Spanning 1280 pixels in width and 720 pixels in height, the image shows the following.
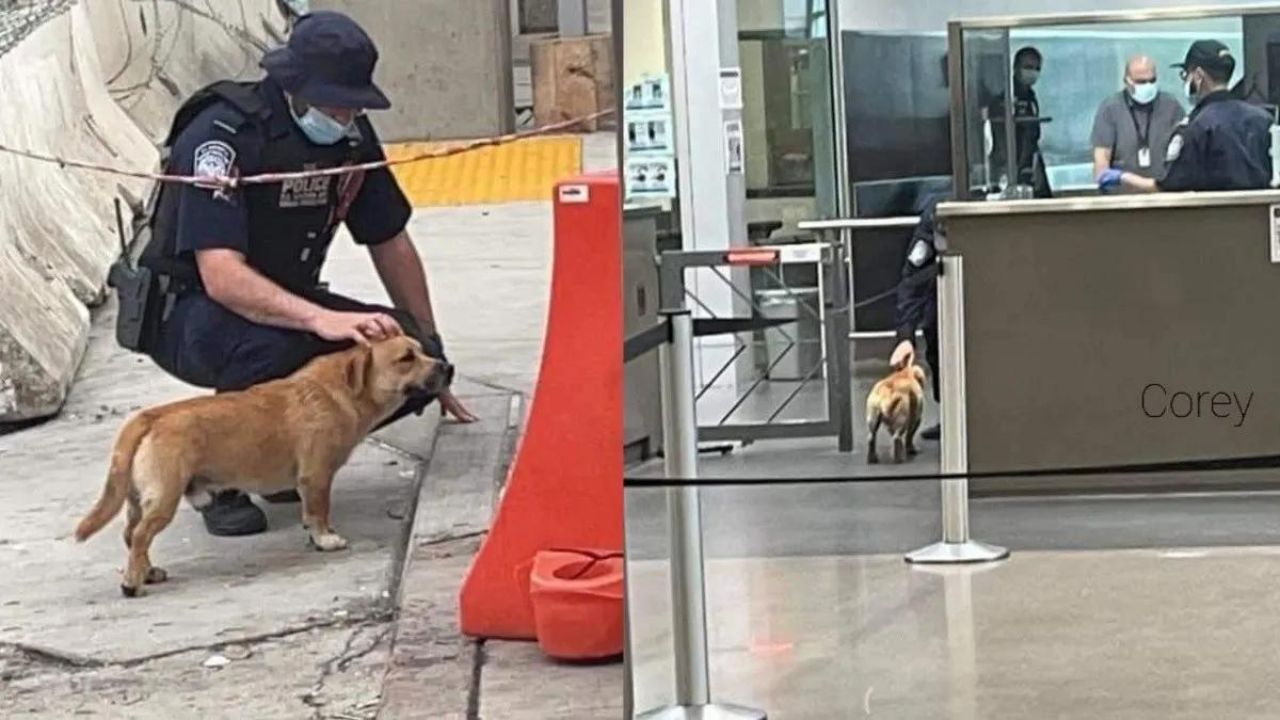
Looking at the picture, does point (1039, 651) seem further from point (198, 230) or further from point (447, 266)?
point (198, 230)

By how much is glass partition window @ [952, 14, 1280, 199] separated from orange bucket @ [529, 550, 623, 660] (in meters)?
3.53

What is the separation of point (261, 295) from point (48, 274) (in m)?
0.37

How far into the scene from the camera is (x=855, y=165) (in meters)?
7.73

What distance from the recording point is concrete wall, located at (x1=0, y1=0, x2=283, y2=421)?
3.32 meters

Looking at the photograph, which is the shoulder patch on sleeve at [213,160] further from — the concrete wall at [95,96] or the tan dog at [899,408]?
the tan dog at [899,408]

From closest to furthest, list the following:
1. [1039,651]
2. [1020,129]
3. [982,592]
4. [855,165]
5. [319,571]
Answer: [319,571], [1039,651], [982,592], [1020,129], [855,165]

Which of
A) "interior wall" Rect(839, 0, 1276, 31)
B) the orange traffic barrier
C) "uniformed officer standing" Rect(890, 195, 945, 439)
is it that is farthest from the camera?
"interior wall" Rect(839, 0, 1276, 31)

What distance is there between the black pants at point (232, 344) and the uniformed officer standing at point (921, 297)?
143 inches

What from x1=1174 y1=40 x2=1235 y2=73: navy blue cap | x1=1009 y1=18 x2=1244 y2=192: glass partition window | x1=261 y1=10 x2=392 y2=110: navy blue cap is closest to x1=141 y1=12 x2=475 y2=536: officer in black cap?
x1=261 y1=10 x2=392 y2=110: navy blue cap

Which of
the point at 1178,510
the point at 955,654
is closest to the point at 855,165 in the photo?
the point at 1178,510

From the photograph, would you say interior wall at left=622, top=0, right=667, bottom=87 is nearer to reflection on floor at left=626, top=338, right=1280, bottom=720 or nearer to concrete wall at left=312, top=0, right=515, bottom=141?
reflection on floor at left=626, top=338, right=1280, bottom=720

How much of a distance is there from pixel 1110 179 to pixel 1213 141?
367mm

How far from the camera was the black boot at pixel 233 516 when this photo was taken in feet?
11.8

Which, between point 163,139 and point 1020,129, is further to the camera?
point 1020,129
